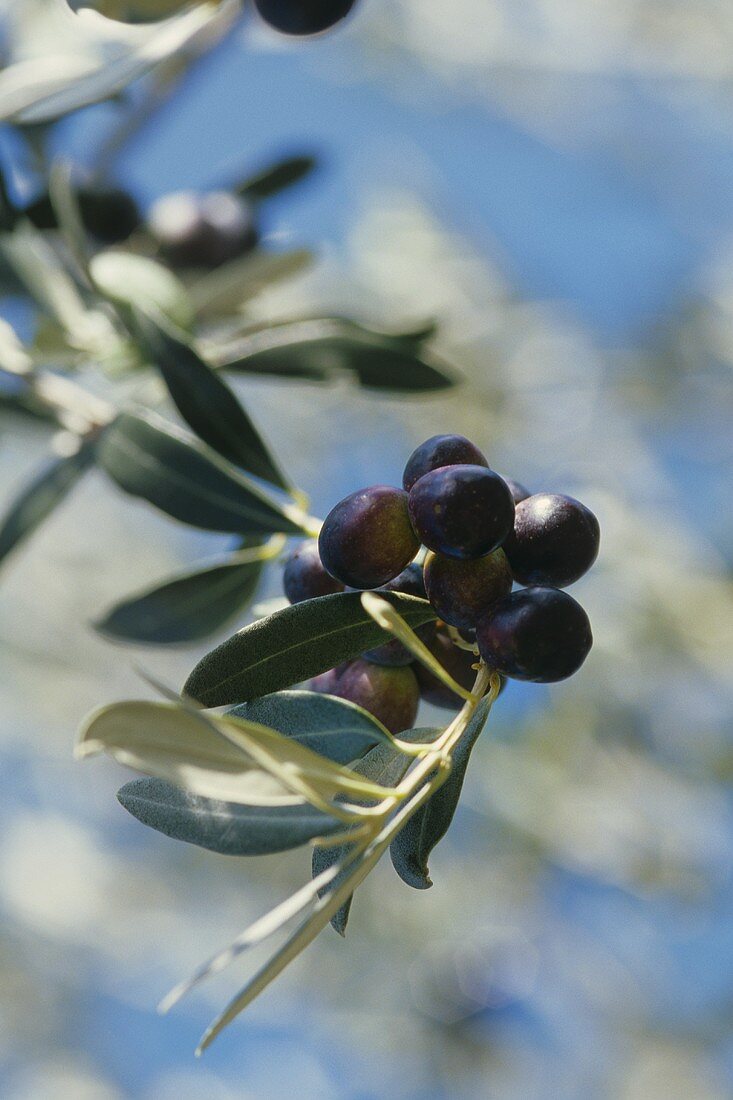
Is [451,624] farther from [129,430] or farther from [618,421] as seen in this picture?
[618,421]

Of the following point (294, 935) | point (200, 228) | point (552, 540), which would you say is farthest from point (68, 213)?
point (294, 935)

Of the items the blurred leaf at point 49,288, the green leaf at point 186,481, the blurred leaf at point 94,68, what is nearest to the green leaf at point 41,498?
the blurred leaf at point 49,288

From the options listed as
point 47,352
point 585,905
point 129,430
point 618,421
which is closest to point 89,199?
point 47,352

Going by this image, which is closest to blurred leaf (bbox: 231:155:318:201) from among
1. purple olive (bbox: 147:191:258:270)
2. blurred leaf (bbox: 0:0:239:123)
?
purple olive (bbox: 147:191:258:270)

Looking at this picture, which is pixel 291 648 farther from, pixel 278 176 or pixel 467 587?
pixel 278 176

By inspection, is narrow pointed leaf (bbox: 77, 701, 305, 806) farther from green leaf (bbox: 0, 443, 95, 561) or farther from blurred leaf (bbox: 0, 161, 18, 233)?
blurred leaf (bbox: 0, 161, 18, 233)
